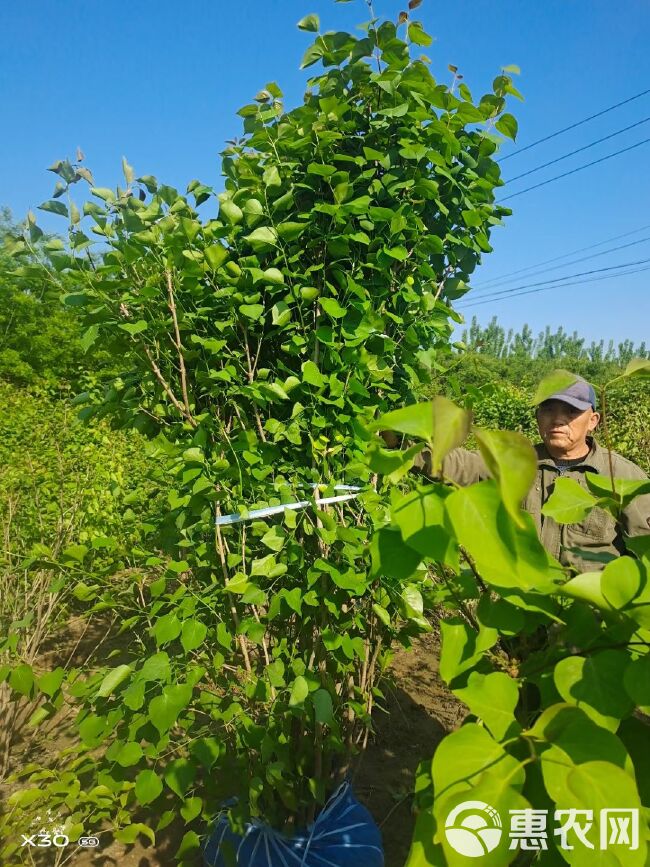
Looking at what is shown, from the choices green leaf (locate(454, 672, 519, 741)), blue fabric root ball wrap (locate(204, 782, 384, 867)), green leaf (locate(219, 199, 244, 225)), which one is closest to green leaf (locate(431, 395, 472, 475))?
green leaf (locate(454, 672, 519, 741))

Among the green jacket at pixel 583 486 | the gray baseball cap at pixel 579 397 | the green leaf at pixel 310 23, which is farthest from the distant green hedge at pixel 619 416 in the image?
the green leaf at pixel 310 23

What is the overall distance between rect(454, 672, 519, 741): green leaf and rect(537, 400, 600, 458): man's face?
213 cm

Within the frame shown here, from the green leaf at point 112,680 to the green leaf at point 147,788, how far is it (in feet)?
0.74

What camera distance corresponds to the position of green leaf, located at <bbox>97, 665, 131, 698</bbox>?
1414 millimetres

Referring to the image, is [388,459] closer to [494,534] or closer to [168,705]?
[494,534]

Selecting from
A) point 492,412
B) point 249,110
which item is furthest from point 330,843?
point 492,412

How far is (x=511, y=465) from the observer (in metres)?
0.47

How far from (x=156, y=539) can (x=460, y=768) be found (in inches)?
60.3

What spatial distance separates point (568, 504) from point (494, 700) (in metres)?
0.31

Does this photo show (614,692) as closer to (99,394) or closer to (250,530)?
(250,530)

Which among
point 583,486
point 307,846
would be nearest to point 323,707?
point 307,846

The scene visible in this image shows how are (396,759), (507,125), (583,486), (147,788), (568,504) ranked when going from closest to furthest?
(568,504)
(147,788)
(507,125)
(583,486)
(396,759)

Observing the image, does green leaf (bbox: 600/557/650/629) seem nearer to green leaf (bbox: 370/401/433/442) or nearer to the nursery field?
green leaf (bbox: 370/401/433/442)

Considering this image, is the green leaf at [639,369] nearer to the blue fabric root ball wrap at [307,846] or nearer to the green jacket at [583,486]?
the green jacket at [583,486]
